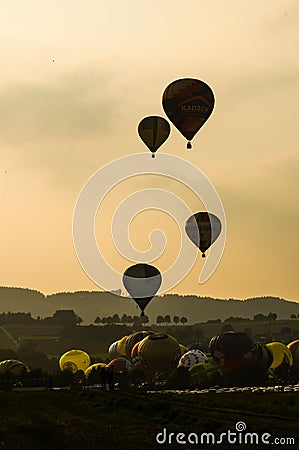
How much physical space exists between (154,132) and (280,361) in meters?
24.5

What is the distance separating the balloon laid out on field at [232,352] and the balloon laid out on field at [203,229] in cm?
1016

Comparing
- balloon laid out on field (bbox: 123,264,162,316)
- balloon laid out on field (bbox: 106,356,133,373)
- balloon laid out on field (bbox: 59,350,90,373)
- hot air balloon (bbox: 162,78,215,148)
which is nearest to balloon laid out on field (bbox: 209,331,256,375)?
balloon laid out on field (bbox: 106,356,133,373)

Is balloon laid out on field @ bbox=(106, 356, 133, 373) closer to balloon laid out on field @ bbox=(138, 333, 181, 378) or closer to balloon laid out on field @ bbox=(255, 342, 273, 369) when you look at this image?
balloon laid out on field @ bbox=(138, 333, 181, 378)

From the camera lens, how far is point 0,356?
188500mm

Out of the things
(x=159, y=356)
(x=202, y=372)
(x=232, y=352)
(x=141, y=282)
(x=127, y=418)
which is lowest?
(x=127, y=418)

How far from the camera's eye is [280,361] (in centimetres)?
8756

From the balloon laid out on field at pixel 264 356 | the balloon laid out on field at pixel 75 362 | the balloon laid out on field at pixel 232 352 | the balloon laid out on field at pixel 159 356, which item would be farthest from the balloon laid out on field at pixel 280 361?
the balloon laid out on field at pixel 75 362

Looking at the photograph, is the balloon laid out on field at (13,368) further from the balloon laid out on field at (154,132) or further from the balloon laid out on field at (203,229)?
the balloon laid out on field at (154,132)

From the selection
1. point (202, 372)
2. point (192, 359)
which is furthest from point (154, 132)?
point (202, 372)

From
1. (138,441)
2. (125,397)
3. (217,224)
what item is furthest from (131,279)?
(138,441)

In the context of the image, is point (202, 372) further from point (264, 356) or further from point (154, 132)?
point (154, 132)

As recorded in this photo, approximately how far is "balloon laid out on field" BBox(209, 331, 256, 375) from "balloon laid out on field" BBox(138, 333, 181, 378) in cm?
377

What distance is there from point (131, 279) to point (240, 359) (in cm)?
1929

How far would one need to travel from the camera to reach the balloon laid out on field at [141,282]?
296 ft
